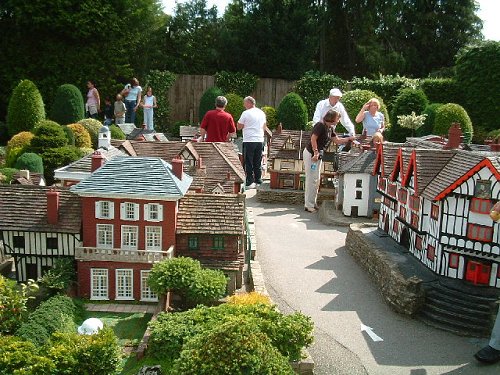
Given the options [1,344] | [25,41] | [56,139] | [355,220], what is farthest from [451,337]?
[25,41]

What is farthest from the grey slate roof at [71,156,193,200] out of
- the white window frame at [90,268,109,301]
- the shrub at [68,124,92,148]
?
the shrub at [68,124,92,148]

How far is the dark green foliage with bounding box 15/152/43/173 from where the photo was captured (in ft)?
88.7

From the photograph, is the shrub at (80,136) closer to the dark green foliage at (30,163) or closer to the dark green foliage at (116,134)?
the dark green foliage at (116,134)

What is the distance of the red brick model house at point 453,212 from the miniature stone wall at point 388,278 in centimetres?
123

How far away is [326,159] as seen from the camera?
30797mm

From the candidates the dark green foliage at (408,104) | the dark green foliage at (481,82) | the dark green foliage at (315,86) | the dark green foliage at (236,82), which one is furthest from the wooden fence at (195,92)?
the dark green foliage at (481,82)

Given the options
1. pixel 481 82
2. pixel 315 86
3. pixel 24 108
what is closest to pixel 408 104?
pixel 481 82

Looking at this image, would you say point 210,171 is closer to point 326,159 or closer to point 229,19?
point 326,159

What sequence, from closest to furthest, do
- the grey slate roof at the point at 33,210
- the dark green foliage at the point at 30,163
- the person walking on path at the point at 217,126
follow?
1. the grey slate roof at the point at 33,210
2. the person walking on path at the point at 217,126
3. the dark green foliage at the point at 30,163

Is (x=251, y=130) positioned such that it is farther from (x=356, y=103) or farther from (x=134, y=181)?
(x=356, y=103)

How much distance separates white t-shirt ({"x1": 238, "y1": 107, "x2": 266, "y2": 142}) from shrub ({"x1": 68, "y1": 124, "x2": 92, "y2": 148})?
11.8 m

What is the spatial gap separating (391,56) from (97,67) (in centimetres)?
2455

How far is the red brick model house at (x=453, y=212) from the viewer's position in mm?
17688

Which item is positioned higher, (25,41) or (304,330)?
(25,41)
